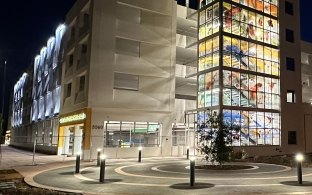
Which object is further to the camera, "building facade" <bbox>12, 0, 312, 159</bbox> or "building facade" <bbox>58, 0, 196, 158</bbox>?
"building facade" <bbox>12, 0, 312, 159</bbox>

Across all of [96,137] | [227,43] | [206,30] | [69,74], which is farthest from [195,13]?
[96,137]

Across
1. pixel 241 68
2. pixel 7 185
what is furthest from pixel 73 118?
pixel 7 185

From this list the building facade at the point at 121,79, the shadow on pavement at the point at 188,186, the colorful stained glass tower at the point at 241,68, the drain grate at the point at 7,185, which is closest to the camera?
the shadow on pavement at the point at 188,186

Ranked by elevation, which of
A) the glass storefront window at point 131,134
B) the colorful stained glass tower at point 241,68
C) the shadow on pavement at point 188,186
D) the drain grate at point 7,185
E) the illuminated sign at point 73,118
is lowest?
the drain grate at point 7,185

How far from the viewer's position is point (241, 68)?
116 ft

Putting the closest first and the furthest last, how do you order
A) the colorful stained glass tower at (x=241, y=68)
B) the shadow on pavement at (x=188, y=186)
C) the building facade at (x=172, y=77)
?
the shadow on pavement at (x=188, y=186) < the building facade at (x=172, y=77) < the colorful stained glass tower at (x=241, y=68)

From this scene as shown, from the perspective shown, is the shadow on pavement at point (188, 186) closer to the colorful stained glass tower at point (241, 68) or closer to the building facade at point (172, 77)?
the building facade at point (172, 77)

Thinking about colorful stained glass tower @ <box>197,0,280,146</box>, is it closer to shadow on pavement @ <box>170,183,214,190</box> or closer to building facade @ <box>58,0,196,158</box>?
building facade @ <box>58,0,196,158</box>

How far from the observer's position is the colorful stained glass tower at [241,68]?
34.5 m

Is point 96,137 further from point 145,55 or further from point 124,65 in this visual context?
point 145,55

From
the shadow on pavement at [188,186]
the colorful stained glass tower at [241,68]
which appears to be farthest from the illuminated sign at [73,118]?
the shadow on pavement at [188,186]

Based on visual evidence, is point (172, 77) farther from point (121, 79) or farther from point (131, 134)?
point (131, 134)

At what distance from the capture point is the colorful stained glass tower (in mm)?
34469

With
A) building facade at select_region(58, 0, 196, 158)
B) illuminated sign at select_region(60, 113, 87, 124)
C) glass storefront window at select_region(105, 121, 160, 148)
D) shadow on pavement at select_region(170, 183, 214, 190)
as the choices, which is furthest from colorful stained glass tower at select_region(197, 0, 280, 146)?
shadow on pavement at select_region(170, 183, 214, 190)
